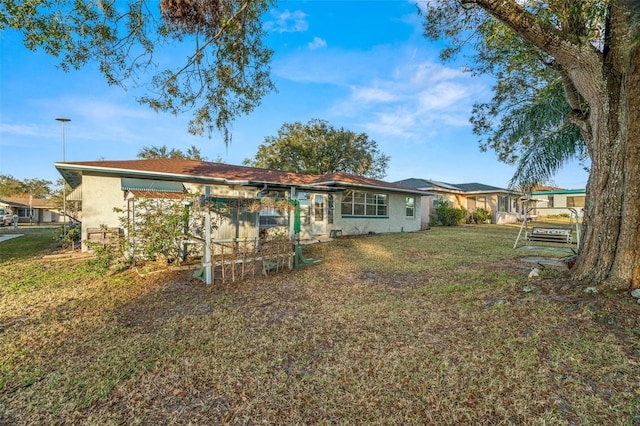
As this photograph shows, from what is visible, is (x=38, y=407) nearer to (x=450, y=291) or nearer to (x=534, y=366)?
(x=534, y=366)

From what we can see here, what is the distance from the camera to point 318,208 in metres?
14.3

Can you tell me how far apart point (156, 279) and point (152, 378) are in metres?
4.32

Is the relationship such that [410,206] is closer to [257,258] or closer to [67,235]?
[257,258]

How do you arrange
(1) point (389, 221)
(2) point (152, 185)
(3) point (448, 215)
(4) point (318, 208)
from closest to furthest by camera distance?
1. (2) point (152, 185)
2. (4) point (318, 208)
3. (1) point (389, 221)
4. (3) point (448, 215)

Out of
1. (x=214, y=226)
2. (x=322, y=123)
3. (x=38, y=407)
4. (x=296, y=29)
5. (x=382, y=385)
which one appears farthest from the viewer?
(x=322, y=123)

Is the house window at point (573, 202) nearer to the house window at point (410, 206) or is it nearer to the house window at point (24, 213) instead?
the house window at point (410, 206)

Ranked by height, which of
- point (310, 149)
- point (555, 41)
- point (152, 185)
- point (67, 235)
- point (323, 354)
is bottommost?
point (323, 354)

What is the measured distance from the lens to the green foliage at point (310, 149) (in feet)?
89.0

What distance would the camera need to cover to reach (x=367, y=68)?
1220 centimetres

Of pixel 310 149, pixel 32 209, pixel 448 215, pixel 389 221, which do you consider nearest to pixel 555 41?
pixel 389 221

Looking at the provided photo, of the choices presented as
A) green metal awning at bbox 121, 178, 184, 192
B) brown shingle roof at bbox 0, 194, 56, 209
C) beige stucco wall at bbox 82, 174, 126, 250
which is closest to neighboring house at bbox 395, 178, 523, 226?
green metal awning at bbox 121, 178, 184, 192

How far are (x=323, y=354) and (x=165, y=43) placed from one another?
7.00m

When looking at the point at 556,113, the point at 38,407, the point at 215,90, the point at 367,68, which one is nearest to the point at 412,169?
the point at 367,68

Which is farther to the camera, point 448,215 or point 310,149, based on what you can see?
point 310,149
